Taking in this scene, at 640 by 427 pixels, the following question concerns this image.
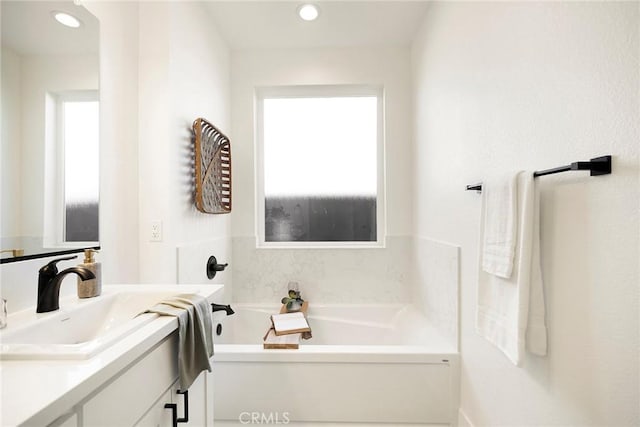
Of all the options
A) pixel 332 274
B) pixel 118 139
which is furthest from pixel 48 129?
pixel 332 274

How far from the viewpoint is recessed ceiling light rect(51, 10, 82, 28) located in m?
1.21

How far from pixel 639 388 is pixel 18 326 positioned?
160cm

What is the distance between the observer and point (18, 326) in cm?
86

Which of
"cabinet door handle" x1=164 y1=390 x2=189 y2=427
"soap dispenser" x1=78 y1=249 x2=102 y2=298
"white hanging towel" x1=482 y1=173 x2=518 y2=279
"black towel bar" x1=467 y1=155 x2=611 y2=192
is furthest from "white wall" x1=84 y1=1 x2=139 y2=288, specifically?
"black towel bar" x1=467 y1=155 x2=611 y2=192

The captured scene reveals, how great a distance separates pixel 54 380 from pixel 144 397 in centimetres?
29

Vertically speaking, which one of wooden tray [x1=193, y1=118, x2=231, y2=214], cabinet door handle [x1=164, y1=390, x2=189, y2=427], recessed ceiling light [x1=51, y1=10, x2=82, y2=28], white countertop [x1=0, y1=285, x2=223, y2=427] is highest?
recessed ceiling light [x1=51, y1=10, x2=82, y2=28]

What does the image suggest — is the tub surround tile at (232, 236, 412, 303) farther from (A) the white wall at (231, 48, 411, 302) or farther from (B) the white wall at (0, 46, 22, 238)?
(B) the white wall at (0, 46, 22, 238)

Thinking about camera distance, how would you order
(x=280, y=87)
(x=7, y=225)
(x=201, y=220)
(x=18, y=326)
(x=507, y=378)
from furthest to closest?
(x=280, y=87)
(x=201, y=220)
(x=507, y=378)
(x=7, y=225)
(x=18, y=326)

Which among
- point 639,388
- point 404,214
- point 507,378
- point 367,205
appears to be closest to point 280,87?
point 367,205

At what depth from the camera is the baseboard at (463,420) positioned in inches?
63.0

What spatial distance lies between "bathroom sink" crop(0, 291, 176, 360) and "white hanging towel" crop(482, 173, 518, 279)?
1.18m

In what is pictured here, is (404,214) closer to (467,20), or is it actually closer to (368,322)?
(368,322)

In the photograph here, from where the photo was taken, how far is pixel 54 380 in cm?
59

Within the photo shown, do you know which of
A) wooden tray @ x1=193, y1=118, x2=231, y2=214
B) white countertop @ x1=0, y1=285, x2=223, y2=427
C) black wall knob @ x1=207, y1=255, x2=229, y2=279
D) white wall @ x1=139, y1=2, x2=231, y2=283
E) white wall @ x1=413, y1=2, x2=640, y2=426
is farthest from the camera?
black wall knob @ x1=207, y1=255, x2=229, y2=279
